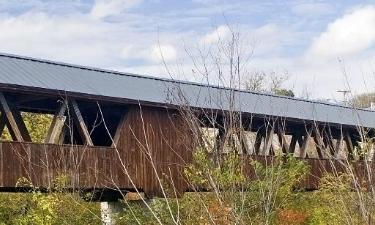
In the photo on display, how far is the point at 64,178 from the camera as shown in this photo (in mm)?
15227

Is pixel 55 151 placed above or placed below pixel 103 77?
below

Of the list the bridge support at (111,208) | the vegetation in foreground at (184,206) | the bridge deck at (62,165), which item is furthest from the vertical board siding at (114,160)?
the bridge support at (111,208)

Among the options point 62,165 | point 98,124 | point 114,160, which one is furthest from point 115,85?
point 62,165

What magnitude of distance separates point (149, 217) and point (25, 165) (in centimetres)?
326

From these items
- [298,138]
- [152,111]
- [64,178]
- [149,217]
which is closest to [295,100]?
[298,138]

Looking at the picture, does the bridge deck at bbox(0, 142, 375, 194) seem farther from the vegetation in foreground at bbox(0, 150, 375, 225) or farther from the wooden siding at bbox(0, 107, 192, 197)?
the vegetation in foreground at bbox(0, 150, 375, 225)

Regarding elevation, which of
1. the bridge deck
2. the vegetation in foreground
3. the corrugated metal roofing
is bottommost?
the vegetation in foreground

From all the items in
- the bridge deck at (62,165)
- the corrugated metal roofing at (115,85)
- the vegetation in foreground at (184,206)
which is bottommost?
the vegetation in foreground at (184,206)

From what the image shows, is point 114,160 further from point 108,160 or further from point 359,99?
point 359,99

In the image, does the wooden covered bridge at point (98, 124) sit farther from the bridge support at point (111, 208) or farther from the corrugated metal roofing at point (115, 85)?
the bridge support at point (111, 208)

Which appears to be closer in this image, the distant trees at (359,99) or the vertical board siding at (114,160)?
the distant trees at (359,99)

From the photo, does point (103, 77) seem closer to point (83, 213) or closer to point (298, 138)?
point (83, 213)

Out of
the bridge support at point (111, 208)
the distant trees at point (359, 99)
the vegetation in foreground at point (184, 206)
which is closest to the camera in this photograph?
the distant trees at point (359, 99)

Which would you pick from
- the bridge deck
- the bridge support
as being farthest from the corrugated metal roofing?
the bridge support
